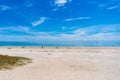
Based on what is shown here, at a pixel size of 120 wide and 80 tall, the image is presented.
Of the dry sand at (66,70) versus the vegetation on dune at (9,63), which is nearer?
the dry sand at (66,70)

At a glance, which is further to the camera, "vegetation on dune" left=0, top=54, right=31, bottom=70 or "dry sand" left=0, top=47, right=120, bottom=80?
"vegetation on dune" left=0, top=54, right=31, bottom=70

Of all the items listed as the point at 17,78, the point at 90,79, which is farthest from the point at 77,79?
the point at 17,78

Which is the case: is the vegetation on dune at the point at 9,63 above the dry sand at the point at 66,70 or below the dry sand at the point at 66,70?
above

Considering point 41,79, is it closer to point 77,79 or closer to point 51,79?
point 51,79

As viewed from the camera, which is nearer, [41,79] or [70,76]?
[41,79]

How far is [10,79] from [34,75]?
6.55 feet

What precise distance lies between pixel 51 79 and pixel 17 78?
2.25m

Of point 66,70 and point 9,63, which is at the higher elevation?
point 9,63

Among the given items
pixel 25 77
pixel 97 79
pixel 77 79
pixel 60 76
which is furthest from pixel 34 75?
pixel 97 79

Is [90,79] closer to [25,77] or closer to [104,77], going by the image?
[104,77]

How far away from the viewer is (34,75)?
1511 cm

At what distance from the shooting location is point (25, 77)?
47.1 ft

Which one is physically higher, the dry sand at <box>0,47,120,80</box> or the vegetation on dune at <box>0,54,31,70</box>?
the vegetation on dune at <box>0,54,31,70</box>

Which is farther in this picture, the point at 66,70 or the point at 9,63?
the point at 9,63
